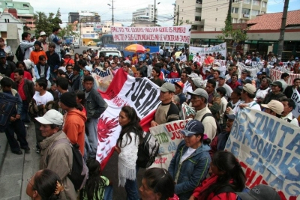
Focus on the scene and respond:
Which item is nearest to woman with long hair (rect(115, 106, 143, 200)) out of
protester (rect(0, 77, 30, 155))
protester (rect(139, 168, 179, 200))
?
protester (rect(139, 168, 179, 200))

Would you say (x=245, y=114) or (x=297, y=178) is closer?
(x=297, y=178)

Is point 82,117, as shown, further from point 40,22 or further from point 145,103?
point 40,22

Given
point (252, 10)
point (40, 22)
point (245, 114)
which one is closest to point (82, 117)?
point (245, 114)

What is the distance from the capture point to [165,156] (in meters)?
3.54

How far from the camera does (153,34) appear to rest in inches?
479

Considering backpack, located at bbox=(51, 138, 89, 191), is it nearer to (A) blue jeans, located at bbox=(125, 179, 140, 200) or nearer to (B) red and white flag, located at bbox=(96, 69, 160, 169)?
(A) blue jeans, located at bbox=(125, 179, 140, 200)

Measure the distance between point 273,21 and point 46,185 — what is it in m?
39.6

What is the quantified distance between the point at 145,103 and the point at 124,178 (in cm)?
166

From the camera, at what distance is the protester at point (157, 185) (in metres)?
1.97

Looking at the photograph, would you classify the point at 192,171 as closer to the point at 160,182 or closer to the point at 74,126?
the point at 160,182

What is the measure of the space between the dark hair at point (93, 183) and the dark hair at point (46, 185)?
0.96m

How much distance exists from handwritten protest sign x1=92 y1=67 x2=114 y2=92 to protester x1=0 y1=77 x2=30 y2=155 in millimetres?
2895

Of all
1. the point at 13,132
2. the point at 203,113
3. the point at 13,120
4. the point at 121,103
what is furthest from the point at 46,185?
the point at 13,132

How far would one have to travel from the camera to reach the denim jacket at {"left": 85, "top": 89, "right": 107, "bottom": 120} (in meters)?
4.61
